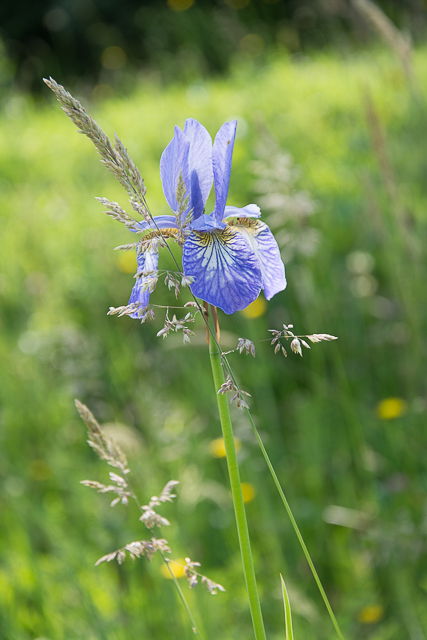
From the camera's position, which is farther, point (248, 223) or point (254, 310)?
point (254, 310)

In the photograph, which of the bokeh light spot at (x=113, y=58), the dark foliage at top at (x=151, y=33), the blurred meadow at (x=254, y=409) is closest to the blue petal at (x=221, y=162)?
the blurred meadow at (x=254, y=409)

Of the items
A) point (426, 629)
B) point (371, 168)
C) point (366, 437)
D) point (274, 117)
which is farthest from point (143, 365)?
point (274, 117)

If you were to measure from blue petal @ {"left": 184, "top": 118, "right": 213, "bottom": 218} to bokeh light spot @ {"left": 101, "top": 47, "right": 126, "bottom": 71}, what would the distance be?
867 cm

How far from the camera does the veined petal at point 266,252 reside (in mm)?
697

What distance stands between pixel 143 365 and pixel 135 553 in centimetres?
167

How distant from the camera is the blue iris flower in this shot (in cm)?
62

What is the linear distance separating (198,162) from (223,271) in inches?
6.3

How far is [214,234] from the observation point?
2.19 feet

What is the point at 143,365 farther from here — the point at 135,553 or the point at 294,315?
the point at 135,553

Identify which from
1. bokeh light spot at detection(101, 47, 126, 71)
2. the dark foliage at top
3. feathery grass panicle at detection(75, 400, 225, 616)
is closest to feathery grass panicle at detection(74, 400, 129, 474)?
feathery grass panicle at detection(75, 400, 225, 616)

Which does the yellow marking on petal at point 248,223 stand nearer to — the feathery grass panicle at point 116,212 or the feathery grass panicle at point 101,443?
the feathery grass panicle at point 116,212

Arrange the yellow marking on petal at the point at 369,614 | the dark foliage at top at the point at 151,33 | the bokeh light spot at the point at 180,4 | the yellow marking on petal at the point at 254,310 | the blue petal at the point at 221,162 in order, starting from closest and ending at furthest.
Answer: the blue petal at the point at 221,162, the yellow marking on petal at the point at 369,614, the yellow marking on petal at the point at 254,310, the dark foliage at top at the point at 151,33, the bokeh light spot at the point at 180,4

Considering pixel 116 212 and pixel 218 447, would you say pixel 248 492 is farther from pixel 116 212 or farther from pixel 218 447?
pixel 116 212

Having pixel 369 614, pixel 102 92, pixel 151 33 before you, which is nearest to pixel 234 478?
pixel 369 614
